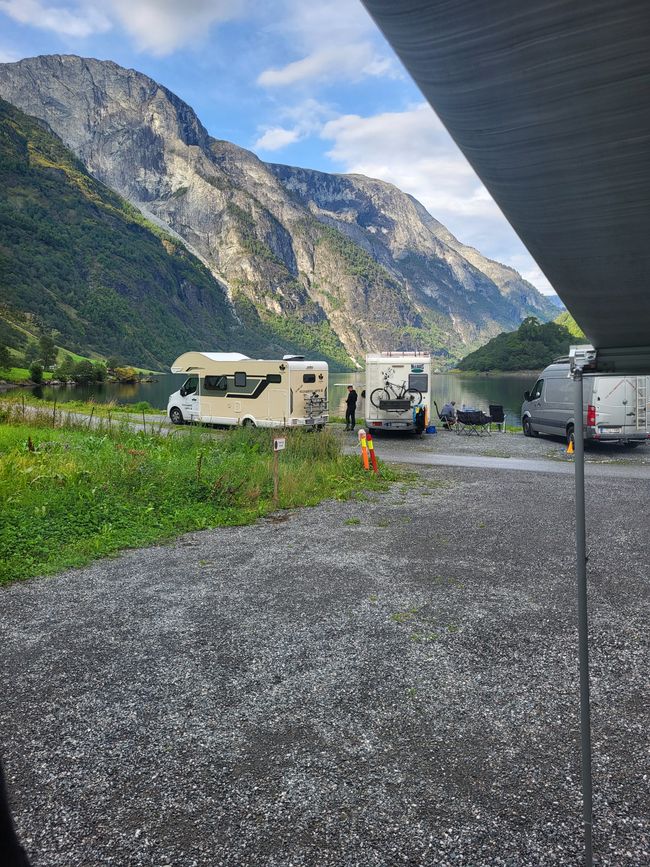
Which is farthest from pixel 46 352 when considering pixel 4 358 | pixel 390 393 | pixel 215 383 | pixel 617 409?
pixel 617 409

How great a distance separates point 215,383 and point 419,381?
8078 millimetres

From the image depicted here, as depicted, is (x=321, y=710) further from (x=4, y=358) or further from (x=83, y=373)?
(x=83, y=373)

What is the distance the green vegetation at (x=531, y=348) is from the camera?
104 metres

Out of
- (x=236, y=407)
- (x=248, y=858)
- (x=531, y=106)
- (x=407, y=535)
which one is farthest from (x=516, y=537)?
(x=236, y=407)

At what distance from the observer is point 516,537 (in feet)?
28.4

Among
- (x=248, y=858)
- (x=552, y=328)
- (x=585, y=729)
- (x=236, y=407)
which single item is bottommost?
Answer: (x=248, y=858)

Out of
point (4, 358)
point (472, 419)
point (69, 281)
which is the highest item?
point (69, 281)

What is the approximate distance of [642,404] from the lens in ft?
54.6

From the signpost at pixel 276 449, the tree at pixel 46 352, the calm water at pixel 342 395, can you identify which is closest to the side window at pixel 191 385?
the calm water at pixel 342 395

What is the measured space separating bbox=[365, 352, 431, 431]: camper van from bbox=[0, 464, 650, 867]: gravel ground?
1355cm

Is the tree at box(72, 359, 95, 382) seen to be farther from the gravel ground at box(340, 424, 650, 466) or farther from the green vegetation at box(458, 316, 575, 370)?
the green vegetation at box(458, 316, 575, 370)

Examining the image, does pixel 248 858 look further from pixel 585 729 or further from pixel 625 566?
pixel 625 566

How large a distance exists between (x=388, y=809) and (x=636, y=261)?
2.97 m

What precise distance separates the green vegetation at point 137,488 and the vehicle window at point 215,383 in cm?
665
